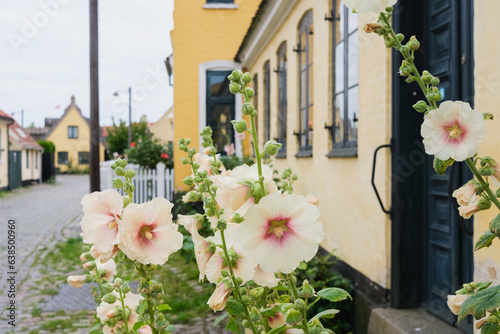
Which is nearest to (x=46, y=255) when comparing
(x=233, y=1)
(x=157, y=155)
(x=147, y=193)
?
(x=147, y=193)

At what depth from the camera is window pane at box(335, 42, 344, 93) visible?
540 cm

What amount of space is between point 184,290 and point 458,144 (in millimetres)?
6132

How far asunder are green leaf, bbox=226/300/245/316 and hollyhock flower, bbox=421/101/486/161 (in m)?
0.45

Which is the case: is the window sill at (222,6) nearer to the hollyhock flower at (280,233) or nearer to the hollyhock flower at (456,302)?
the hollyhock flower at (456,302)

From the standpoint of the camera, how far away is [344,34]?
5285 mm

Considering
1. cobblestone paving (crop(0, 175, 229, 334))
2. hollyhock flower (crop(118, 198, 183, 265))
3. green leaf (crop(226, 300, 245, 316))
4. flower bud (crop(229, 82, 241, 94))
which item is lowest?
cobblestone paving (crop(0, 175, 229, 334))

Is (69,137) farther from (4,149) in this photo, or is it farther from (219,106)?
(219,106)

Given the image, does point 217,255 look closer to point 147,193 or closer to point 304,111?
point 304,111

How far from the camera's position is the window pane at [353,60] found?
4.88 metres

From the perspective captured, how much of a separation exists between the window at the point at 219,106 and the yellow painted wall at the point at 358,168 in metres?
5.98

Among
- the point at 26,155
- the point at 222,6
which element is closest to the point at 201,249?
the point at 222,6

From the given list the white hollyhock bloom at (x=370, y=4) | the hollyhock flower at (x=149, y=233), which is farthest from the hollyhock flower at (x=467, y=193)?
the hollyhock flower at (x=149, y=233)

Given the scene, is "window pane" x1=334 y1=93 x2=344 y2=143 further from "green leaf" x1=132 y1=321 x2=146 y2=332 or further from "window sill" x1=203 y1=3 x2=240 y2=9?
"window sill" x1=203 y1=3 x2=240 y2=9

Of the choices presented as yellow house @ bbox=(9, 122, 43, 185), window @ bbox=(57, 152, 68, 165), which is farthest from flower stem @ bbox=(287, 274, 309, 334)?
window @ bbox=(57, 152, 68, 165)
